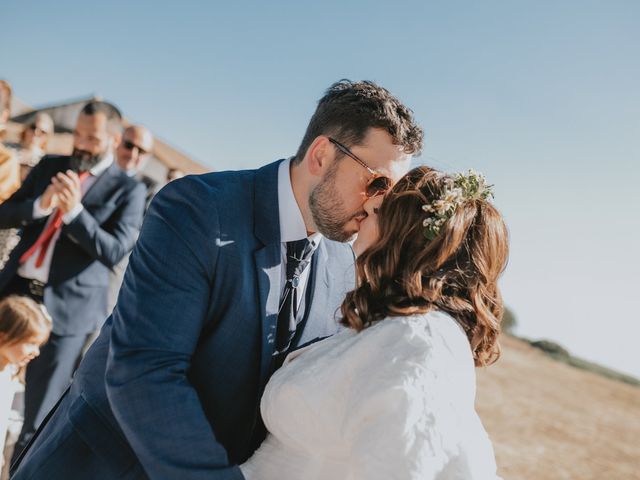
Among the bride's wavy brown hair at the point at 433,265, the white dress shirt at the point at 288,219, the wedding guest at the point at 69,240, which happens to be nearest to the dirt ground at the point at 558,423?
the wedding guest at the point at 69,240

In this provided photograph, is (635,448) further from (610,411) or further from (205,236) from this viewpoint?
(205,236)

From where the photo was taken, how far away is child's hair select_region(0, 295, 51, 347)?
3.70m

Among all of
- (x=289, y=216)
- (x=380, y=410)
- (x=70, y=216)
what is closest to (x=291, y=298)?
(x=289, y=216)

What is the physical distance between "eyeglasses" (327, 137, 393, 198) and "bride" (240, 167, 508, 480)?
2.6 inches

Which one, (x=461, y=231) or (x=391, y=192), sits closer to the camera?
(x=461, y=231)

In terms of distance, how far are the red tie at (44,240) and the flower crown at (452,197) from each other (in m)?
3.11

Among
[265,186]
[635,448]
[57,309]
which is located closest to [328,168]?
[265,186]

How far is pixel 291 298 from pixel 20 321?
2.43 metres

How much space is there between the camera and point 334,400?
66.1 inches

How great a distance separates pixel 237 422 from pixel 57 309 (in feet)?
8.30

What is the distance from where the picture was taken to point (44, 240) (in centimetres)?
407

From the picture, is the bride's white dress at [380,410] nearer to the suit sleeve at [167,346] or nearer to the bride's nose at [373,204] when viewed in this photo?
the suit sleeve at [167,346]

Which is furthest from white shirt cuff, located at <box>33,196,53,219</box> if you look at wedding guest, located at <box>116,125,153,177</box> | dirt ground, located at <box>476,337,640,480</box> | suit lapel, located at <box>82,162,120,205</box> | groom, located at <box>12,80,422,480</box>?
dirt ground, located at <box>476,337,640,480</box>

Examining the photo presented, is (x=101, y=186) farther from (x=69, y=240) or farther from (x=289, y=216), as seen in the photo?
(x=289, y=216)
